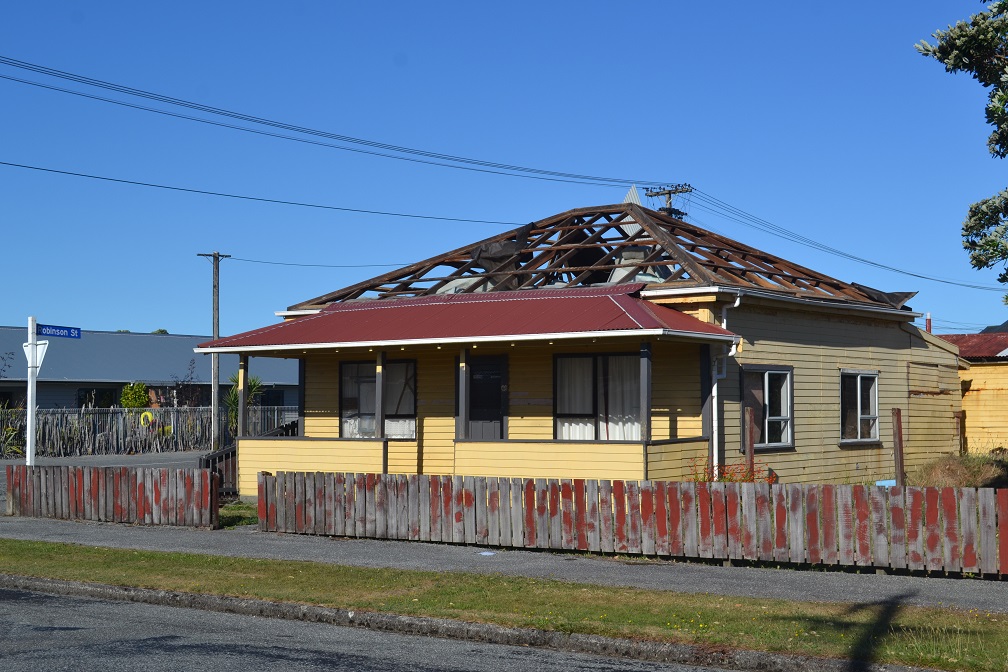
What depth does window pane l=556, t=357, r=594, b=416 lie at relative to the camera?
21562mm

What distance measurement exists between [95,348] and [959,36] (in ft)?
153

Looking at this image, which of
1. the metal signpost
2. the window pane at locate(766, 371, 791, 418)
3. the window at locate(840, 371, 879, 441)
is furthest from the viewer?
the window at locate(840, 371, 879, 441)

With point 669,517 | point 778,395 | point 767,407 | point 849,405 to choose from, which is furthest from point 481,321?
point 849,405

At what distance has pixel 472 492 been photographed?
16656 mm

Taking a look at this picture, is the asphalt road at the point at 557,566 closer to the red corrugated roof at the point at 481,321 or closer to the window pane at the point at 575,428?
the red corrugated roof at the point at 481,321

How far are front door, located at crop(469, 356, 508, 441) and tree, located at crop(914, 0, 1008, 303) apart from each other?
993 cm

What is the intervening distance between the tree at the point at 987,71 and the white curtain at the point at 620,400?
24.0 feet

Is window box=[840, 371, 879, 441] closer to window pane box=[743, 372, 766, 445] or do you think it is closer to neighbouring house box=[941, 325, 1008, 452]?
window pane box=[743, 372, 766, 445]

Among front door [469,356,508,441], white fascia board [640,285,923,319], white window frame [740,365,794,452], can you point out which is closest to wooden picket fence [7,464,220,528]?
front door [469,356,508,441]

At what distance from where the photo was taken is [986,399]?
30.2 meters

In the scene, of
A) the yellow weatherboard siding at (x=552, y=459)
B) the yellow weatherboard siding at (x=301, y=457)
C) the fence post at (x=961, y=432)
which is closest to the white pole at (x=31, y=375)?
the yellow weatherboard siding at (x=301, y=457)

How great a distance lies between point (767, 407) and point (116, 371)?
125 feet

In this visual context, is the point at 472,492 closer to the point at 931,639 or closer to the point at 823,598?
the point at 823,598

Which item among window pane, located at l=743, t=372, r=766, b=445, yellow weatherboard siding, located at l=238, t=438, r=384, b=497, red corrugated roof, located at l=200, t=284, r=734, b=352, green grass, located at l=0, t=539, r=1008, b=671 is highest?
red corrugated roof, located at l=200, t=284, r=734, b=352
